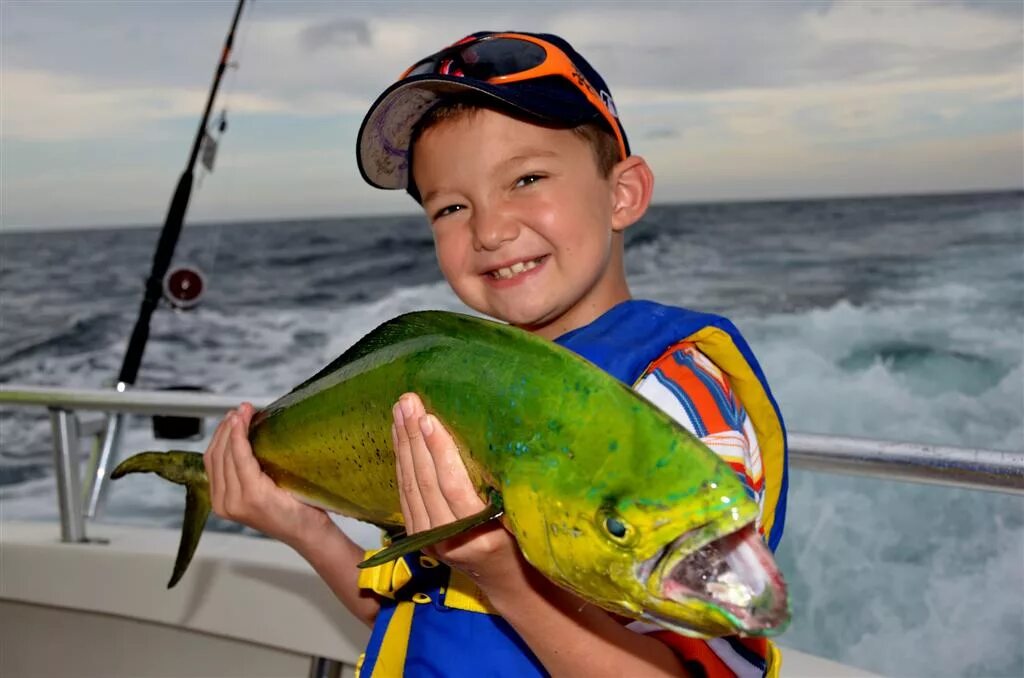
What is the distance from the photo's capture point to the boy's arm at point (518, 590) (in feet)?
3.96

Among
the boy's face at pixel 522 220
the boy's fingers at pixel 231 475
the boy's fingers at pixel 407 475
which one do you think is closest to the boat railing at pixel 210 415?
the boy's face at pixel 522 220

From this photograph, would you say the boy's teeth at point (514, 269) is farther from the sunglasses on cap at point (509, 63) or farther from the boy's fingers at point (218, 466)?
the boy's fingers at point (218, 466)

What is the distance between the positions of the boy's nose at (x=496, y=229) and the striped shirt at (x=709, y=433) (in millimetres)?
332

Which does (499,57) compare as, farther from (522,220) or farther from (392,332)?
(392,332)

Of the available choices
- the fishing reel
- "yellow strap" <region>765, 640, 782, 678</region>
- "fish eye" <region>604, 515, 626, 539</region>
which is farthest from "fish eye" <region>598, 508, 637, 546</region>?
the fishing reel

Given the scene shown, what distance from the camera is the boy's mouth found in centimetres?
161

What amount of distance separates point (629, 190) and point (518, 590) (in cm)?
78

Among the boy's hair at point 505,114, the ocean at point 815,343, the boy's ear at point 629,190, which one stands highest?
the boy's hair at point 505,114

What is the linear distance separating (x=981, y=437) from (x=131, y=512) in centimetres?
725

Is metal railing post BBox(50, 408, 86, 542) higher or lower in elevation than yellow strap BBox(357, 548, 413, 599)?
lower

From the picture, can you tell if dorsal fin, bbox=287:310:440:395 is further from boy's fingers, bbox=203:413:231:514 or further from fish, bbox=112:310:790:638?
boy's fingers, bbox=203:413:231:514

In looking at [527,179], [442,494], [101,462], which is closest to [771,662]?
[442,494]

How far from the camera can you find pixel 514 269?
1.63 meters

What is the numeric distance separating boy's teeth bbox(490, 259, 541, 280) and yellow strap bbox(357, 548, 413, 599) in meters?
0.48
